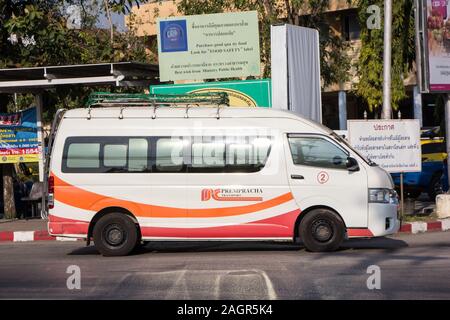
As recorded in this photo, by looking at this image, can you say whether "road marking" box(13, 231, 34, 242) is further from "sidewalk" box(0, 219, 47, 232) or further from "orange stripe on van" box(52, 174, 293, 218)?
"orange stripe on van" box(52, 174, 293, 218)

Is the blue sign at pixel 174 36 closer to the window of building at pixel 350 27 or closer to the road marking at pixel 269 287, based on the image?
the road marking at pixel 269 287

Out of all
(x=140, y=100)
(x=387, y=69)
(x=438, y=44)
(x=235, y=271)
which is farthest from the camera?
(x=438, y=44)

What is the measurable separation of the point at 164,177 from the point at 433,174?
13397mm

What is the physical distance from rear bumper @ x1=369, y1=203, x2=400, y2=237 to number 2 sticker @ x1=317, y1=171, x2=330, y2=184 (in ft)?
2.63

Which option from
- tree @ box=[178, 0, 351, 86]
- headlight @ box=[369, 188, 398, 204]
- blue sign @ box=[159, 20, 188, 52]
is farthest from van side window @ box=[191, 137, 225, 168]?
tree @ box=[178, 0, 351, 86]

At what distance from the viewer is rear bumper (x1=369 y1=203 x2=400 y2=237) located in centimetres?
1271

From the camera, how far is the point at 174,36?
64.1 feet

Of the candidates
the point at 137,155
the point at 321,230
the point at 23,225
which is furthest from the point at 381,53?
the point at 137,155

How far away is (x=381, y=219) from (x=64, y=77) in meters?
8.72

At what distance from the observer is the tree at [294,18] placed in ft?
90.7

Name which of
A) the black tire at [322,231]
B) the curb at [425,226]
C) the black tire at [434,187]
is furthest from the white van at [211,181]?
the black tire at [434,187]

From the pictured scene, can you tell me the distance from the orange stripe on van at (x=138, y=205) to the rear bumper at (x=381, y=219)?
1.31 m

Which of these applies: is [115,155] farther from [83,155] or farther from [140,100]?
[140,100]
